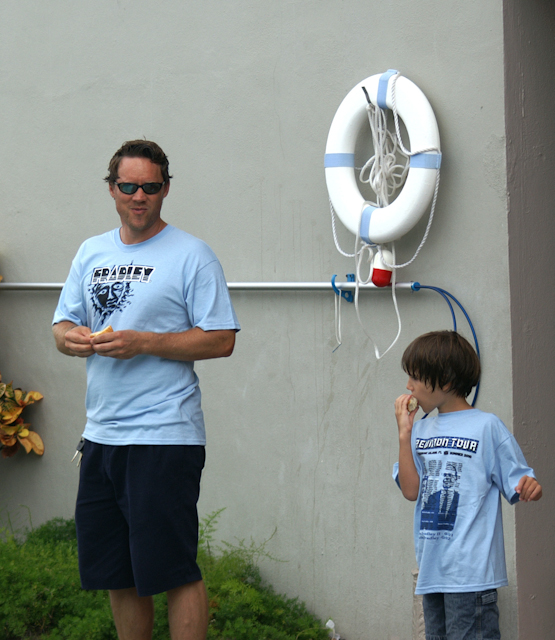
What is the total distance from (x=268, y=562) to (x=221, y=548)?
25 cm

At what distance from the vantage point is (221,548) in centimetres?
368

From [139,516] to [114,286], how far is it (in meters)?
0.68

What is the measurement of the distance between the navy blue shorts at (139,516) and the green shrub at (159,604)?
2.40ft

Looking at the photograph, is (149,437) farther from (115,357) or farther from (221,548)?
(221,548)

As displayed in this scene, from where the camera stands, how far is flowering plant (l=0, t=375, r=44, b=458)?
418 centimetres

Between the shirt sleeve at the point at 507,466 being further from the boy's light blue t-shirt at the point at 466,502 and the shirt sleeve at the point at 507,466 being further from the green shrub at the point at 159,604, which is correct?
the green shrub at the point at 159,604

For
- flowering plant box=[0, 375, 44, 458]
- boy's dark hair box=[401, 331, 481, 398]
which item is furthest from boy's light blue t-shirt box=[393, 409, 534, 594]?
flowering plant box=[0, 375, 44, 458]

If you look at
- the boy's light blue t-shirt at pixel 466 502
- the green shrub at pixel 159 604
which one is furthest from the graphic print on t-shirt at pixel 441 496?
the green shrub at pixel 159 604

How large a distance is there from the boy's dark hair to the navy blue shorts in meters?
0.72

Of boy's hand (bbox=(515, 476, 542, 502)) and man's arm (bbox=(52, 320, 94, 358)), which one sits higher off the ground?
man's arm (bbox=(52, 320, 94, 358))

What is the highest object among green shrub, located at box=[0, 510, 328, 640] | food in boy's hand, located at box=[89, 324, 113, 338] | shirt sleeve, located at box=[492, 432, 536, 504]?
food in boy's hand, located at box=[89, 324, 113, 338]

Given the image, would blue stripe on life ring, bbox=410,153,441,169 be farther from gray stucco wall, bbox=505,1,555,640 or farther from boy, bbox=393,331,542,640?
boy, bbox=393,331,542,640

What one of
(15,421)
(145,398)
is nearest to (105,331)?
(145,398)

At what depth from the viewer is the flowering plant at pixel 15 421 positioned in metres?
4.18
